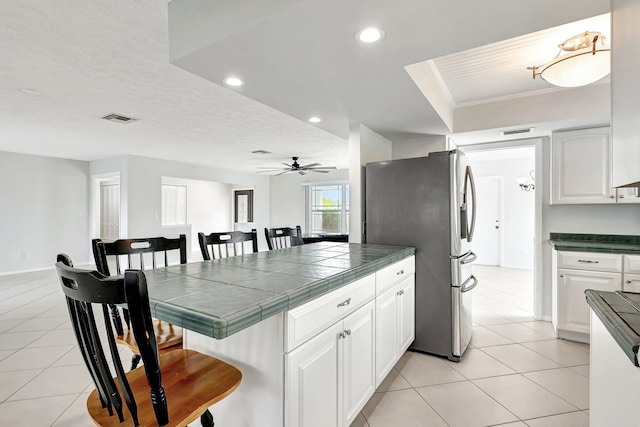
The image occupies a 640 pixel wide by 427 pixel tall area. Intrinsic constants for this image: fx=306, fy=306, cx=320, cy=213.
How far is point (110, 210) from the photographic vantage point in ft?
24.9

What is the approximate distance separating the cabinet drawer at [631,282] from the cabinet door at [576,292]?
6cm

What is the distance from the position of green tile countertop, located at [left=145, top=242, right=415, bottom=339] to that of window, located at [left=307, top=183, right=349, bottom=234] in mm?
6024

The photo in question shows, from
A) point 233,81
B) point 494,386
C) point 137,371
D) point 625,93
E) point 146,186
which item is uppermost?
point 233,81

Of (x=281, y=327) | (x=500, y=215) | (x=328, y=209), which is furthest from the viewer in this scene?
(x=328, y=209)

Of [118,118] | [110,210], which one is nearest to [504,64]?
[118,118]

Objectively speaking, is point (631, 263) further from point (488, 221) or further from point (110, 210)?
point (110, 210)

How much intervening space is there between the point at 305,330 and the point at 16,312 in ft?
14.1

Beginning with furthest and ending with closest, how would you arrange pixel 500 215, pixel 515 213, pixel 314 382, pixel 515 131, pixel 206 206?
pixel 206 206 → pixel 500 215 → pixel 515 213 → pixel 515 131 → pixel 314 382

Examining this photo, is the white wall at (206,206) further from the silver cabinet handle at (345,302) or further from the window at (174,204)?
the silver cabinet handle at (345,302)

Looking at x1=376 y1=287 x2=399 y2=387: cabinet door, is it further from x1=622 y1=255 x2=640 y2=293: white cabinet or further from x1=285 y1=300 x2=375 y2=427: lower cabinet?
x1=622 y1=255 x2=640 y2=293: white cabinet

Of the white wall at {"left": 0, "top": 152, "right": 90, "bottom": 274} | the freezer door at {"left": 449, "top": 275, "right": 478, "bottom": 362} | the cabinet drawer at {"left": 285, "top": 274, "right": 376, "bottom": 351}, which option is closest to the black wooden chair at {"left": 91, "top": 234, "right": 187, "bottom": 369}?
the cabinet drawer at {"left": 285, "top": 274, "right": 376, "bottom": 351}

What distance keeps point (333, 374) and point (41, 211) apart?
23.5 feet

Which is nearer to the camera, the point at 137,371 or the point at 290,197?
the point at 137,371

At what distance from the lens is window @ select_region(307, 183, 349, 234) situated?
26.8ft
